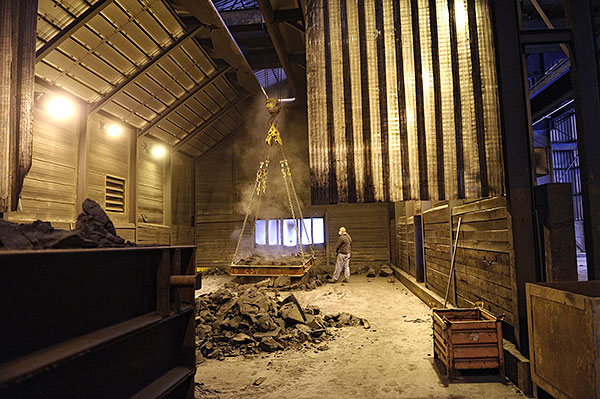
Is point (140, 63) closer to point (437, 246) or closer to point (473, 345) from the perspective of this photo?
point (437, 246)

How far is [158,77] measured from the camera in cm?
1169

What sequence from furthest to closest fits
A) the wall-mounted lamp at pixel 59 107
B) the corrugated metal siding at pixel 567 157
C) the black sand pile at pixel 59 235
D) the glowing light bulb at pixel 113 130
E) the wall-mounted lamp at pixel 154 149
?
1. the corrugated metal siding at pixel 567 157
2. the wall-mounted lamp at pixel 154 149
3. the glowing light bulb at pixel 113 130
4. the wall-mounted lamp at pixel 59 107
5. the black sand pile at pixel 59 235

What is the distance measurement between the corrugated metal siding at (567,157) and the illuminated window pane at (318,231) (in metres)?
16.8

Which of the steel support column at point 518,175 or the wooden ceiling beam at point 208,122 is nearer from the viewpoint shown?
the steel support column at point 518,175

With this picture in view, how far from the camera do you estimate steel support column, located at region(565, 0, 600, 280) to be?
175 inches

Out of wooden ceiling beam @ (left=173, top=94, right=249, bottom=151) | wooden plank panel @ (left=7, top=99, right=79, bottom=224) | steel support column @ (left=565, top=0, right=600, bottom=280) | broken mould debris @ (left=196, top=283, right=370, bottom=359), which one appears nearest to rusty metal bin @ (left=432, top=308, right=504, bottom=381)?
steel support column @ (left=565, top=0, right=600, bottom=280)

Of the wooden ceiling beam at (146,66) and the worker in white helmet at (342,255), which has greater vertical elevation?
the wooden ceiling beam at (146,66)

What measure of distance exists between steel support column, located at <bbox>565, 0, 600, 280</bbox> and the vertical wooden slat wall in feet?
3.36

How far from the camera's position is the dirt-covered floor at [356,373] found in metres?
4.50

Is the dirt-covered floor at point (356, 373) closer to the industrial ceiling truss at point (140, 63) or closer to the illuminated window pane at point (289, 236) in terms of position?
the industrial ceiling truss at point (140, 63)

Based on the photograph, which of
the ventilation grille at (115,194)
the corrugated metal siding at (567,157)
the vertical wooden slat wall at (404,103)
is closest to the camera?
the vertical wooden slat wall at (404,103)

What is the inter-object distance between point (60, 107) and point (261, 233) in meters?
10.8

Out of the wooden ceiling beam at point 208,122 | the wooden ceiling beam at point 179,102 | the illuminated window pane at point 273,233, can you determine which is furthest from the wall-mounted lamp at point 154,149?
the illuminated window pane at point 273,233

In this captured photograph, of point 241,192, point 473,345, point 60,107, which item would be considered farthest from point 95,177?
point 473,345
